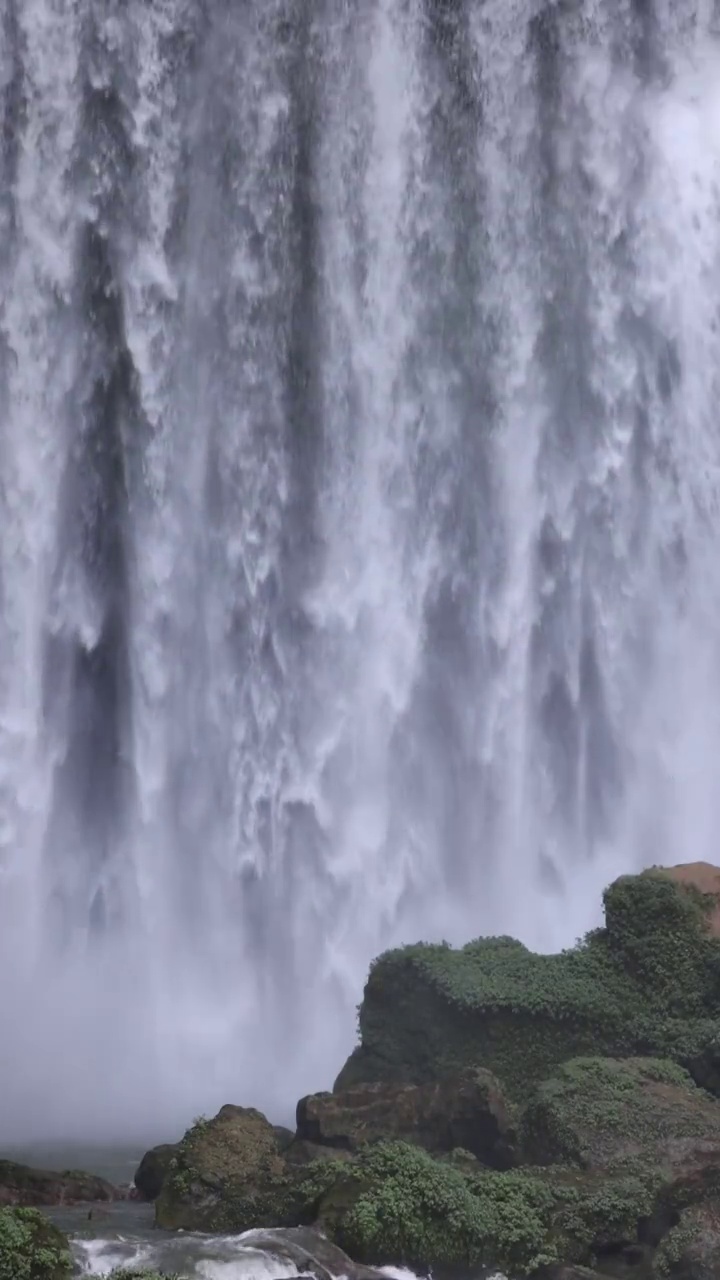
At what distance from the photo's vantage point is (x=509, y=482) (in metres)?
33.9

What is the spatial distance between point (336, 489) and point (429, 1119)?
16244mm

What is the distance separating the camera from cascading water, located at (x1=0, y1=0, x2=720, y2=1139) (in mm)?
31250

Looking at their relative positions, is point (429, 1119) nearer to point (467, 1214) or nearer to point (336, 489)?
point (467, 1214)

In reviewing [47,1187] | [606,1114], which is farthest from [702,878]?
[47,1187]

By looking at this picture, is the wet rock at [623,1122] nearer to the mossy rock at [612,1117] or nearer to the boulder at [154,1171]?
the mossy rock at [612,1117]

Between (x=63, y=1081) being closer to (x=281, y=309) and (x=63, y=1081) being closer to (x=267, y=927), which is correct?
(x=267, y=927)

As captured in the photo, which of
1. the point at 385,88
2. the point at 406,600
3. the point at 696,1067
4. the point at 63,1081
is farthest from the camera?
the point at 385,88

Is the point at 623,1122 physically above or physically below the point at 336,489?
below

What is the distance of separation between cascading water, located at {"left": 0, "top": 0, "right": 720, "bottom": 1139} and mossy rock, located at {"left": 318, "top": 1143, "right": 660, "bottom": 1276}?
1209 centimetres

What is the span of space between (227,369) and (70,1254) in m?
20.8

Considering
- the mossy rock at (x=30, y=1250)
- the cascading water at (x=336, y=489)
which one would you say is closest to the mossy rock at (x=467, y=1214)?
the mossy rock at (x=30, y=1250)

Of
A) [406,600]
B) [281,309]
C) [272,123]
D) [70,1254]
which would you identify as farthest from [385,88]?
[70,1254]

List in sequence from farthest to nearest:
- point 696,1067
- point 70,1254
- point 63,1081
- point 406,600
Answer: point 406,600 → point 63,1081 → point 696,1067 → point 70,1254

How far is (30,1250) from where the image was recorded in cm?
1475
